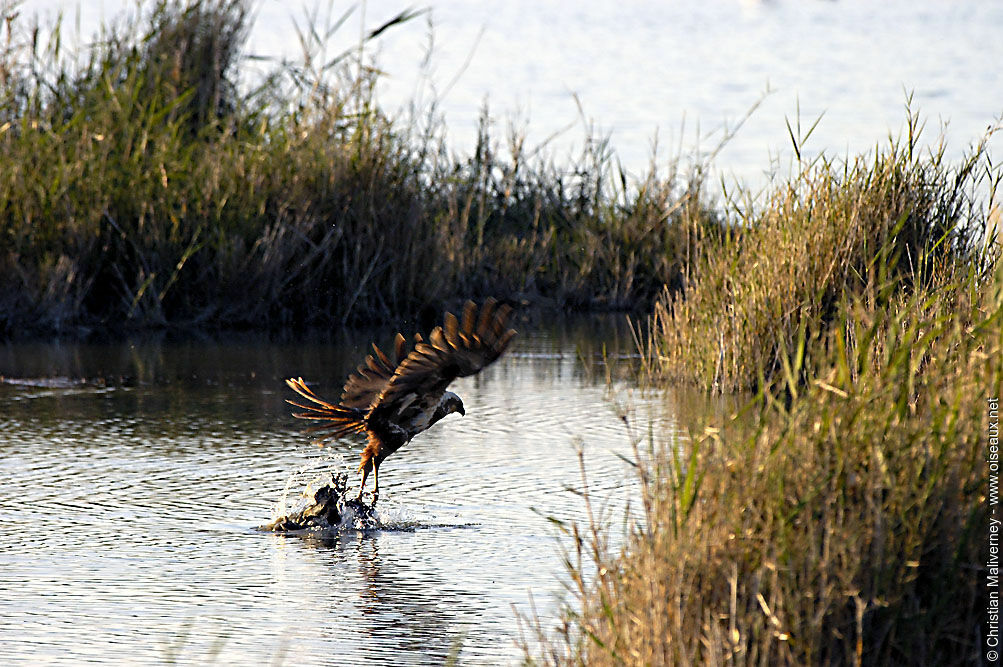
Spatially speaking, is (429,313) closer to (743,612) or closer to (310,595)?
(310,595)

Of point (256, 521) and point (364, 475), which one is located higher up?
point (364, 475)

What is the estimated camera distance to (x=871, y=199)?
24.8 ft

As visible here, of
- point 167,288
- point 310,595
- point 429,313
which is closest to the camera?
point 310,595

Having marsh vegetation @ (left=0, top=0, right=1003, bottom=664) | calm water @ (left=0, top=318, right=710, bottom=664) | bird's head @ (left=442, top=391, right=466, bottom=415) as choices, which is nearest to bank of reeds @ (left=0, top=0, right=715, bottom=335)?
marsh vegetation @ (left=0, top=0, right=1003, bottom=664)

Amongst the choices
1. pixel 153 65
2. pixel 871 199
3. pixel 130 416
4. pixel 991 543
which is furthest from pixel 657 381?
pixel 153 65

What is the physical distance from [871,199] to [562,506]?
10.3 ft

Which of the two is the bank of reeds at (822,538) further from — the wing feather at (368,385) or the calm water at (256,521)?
the wing feather at (368,385)

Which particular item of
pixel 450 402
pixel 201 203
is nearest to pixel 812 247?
pixel 450 402

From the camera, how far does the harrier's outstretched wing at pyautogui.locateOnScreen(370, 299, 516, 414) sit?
4.67m

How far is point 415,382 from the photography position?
16.6ft

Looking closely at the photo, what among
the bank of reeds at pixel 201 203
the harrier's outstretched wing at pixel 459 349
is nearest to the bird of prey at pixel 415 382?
the harrier's outstretched wing at pixel 459 349

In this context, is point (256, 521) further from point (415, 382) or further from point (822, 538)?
point (822, 538)

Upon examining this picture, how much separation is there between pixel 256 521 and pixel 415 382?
782 mm

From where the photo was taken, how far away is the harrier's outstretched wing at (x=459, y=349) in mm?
4672
